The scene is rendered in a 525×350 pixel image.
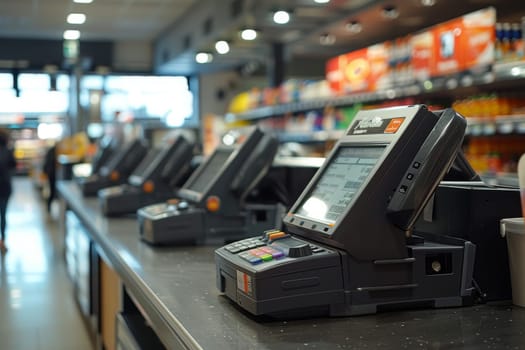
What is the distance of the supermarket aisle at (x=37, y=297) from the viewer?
421 cm

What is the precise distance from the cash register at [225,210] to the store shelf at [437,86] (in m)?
2.41

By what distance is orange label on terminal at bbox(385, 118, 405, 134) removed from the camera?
1.57 m

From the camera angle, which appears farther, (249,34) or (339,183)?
(249,34)

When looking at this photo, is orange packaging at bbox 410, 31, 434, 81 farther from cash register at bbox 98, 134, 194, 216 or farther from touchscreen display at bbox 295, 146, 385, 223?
touchscreen display at bbox 295, 146, 385, 223

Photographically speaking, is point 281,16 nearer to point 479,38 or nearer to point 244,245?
point 479,38

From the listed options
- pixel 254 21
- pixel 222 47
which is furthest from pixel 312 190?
pixel 222 47

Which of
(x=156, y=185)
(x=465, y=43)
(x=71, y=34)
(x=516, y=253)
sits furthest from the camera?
(x=71, y=34)

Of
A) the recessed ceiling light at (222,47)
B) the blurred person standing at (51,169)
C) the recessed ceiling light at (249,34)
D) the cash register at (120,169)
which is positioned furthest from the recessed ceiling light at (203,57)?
the cash register at (120,169)

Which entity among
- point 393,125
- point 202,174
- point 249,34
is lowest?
point 202,174

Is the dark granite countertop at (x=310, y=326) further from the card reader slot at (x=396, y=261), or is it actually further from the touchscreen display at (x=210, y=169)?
the touchscreen display at (x=210, y=169)

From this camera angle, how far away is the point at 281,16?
7324mm

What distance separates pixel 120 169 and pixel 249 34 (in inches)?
159

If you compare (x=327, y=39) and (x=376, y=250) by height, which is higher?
(x=327, y=39)

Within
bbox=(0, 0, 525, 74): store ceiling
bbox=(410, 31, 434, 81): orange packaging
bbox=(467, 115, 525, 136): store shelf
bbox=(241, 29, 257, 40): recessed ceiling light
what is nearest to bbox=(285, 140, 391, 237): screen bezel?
bbox=(467, 115, 525, 136): store shelf
